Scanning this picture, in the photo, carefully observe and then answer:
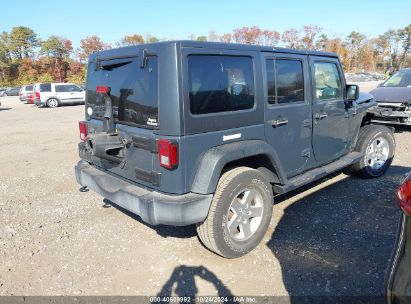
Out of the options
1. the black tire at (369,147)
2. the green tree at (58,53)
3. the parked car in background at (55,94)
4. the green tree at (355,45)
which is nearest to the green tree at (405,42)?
the green tree at (355,45)

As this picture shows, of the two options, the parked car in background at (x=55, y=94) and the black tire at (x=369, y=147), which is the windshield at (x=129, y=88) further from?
the parked car in background at (x=55, y=94)

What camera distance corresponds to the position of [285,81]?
3865 millimetres

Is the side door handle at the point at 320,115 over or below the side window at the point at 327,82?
below

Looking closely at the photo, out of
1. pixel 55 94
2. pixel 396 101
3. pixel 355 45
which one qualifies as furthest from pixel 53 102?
pixel 355 45

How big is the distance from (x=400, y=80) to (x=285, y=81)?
7807mm

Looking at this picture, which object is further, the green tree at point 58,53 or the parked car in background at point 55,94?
the green tree at point 58,53

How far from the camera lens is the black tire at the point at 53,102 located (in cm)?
2166

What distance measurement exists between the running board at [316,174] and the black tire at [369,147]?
0.72 ft

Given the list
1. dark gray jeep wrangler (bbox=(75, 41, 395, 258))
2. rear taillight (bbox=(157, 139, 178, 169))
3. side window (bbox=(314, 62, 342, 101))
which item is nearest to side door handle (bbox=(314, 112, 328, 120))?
dark gray jeep wrangler (bbox=(75, 41, 395, 258))

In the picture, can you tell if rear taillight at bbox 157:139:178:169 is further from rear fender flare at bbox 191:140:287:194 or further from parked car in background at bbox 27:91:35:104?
parked car in background at bbox 27:91:35:104

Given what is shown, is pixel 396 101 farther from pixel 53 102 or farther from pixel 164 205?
pixel 53 102

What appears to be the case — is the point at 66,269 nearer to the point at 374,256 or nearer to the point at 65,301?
the point at 65,301

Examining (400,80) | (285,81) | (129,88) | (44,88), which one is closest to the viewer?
(129,88)

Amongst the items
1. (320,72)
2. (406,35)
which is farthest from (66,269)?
(406,35)
